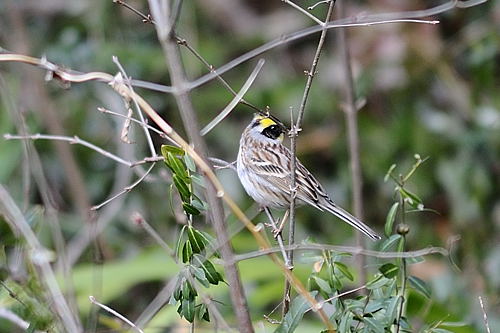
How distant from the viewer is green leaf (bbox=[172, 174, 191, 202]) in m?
2.23

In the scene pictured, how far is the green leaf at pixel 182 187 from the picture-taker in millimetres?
2229

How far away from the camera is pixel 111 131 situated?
6.05 meters

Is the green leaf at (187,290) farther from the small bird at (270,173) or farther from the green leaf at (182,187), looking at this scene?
→ the small bird at (270,173)

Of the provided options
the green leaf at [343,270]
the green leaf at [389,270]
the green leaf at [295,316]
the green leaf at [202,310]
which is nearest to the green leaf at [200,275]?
the green leaf at [202,310]

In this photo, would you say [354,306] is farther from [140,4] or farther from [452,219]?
[140,4]

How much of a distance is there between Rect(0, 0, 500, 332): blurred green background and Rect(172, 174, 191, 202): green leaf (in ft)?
8.25

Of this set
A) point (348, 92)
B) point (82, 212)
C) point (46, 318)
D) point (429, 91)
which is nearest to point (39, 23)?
point (82, 212)

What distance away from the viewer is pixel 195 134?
2.04 metres

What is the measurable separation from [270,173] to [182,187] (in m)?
1.23

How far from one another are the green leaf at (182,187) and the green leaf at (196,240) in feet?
0.25

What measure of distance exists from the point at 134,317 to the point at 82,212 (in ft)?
2.24

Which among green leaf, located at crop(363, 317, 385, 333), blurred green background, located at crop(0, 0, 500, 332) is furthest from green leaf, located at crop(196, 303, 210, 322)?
blurred green background, located at crop(0, 0, 500, 332)

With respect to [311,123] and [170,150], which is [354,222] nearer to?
[170,150]

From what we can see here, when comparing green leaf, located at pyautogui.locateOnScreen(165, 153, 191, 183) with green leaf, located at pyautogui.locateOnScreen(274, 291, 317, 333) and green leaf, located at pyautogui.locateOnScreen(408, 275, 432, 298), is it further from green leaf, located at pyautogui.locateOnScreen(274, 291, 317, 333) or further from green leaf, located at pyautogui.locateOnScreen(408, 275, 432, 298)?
green leaf, located at pyautogui.locateOnScreen(408, 275, 432, 298)
